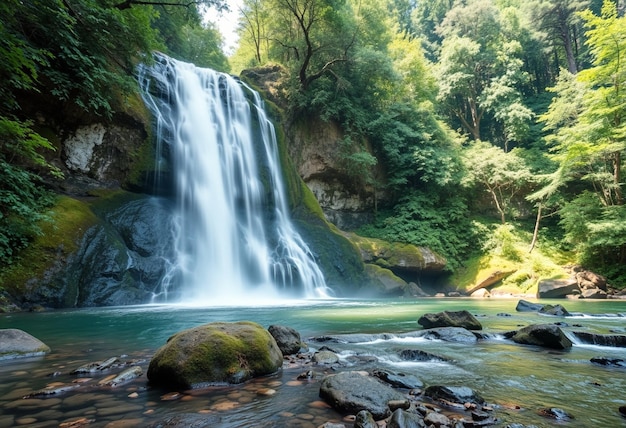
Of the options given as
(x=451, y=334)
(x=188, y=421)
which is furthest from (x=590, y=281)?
(x=188, y=421)

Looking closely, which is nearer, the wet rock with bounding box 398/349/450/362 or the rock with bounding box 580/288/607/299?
the wet rock with bounding box 398/349/450/362

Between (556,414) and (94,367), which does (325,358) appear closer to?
(556,414)

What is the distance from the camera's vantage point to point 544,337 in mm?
4809

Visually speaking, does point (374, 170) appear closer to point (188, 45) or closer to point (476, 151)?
point (476, 151)

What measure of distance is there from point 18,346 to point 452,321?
636 cm

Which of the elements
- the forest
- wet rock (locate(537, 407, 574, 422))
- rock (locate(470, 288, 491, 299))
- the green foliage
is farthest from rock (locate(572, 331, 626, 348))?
the green foliage

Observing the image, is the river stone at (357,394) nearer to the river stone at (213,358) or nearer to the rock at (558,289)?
the river stone at (213,358)

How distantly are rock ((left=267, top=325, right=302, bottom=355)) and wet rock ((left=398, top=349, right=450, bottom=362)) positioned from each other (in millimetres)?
1284

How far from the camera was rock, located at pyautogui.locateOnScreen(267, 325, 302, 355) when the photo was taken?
4.25 m

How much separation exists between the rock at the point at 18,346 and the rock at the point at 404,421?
14.1 ft

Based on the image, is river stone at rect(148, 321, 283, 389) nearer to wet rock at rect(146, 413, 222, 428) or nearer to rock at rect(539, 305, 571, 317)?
wet rock at rect(146, 413, 222, 428)

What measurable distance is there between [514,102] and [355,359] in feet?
94.3

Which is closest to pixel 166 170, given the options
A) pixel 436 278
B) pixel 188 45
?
pixel 436 278

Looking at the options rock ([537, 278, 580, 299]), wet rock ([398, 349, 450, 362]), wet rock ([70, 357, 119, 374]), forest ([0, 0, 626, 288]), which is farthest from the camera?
rock ([537, 278, 580, 299])
